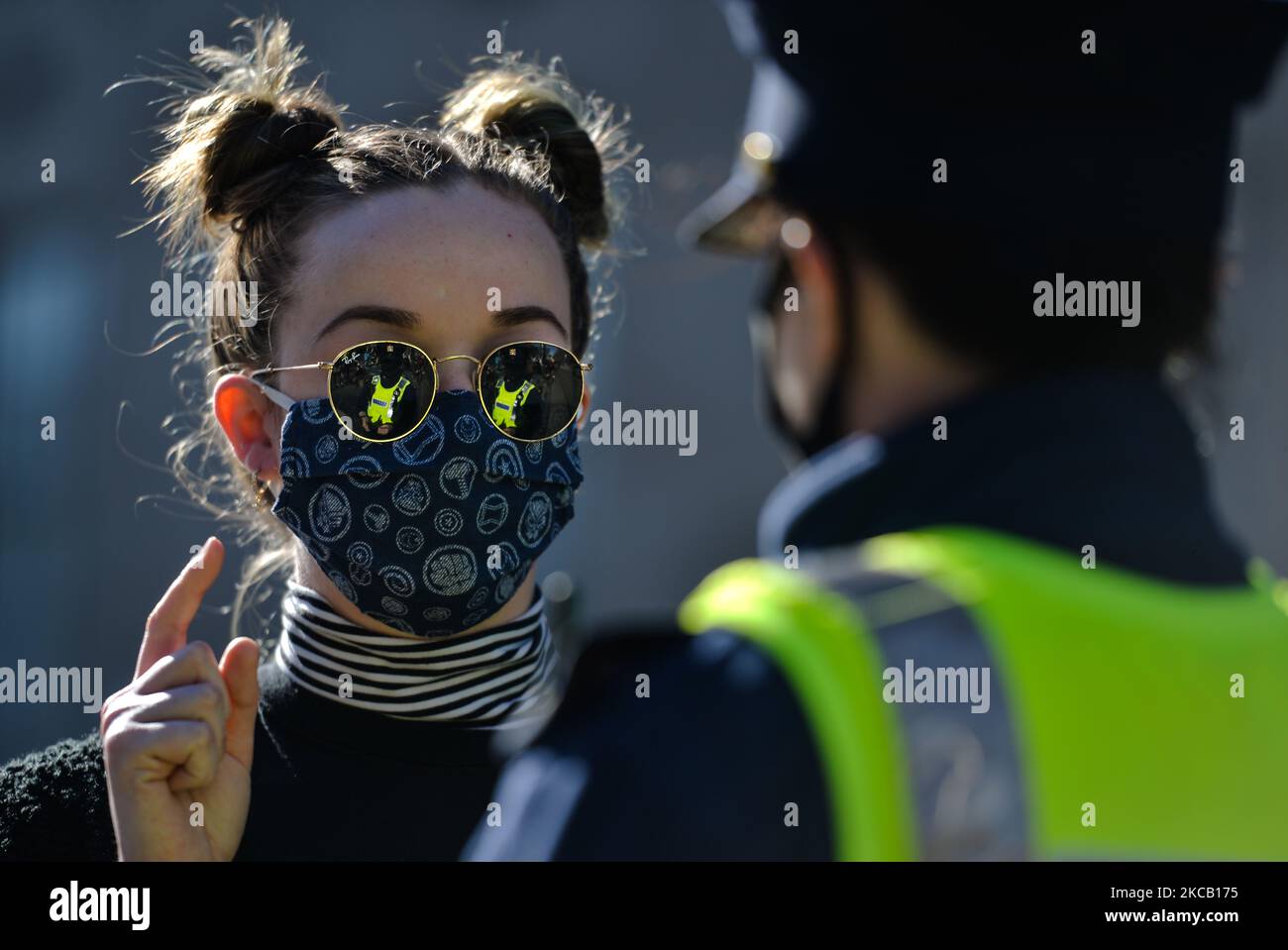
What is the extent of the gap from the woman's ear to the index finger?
0.41 metres

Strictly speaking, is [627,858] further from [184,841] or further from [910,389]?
[184,841]

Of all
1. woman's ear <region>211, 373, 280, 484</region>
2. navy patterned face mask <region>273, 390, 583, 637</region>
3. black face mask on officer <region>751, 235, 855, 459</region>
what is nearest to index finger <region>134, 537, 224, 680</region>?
navy patterned face mask <region>273, 390, 583, 637</region>

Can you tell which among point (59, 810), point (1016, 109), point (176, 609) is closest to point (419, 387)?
point (176, 609)

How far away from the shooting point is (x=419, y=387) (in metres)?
2.42

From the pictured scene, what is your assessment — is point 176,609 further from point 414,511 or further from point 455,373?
point 455,373

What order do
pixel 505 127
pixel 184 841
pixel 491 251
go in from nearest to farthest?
pixel 184 841
pixel 491 251
pixel 505 127

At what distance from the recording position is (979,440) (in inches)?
53.5

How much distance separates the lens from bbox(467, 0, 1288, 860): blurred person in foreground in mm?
1171

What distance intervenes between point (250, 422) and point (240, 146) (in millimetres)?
525

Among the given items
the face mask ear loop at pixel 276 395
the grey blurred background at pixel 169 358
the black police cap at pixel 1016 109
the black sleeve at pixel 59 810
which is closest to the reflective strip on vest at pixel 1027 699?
the black police cap at pixel 1016 109

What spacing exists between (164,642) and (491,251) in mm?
906

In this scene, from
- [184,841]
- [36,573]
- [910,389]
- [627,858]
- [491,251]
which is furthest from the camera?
[36,573]

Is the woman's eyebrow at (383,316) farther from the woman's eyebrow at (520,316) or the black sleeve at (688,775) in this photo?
the black sleeve at (688,775)
